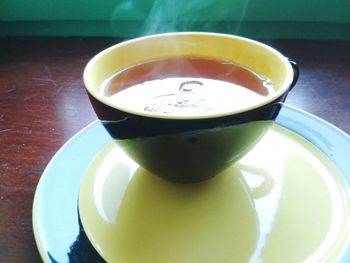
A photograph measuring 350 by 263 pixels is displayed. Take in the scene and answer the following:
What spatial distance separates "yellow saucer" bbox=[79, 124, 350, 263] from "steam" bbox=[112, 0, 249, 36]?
316mm

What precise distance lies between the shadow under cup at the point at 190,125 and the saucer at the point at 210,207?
3 centimetres

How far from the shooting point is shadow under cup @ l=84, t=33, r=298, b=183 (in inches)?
12.2

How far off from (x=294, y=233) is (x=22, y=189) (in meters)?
0.28

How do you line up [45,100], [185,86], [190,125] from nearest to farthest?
1. [190,125]
2. [185,86]
3. [45,100]

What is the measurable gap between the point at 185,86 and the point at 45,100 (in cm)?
31

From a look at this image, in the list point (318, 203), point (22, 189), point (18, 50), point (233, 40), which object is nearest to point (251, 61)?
point (233, 40)

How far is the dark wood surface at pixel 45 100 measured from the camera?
17.2 inches

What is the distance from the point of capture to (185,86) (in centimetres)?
41

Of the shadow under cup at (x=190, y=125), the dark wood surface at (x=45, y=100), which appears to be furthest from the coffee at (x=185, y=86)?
the dark wood surface at (x=45, y=100)

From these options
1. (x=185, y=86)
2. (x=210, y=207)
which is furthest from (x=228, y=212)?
(x=185, y=86)

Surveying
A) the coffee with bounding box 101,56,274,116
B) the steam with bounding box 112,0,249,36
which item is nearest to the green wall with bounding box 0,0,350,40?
the steam with bounding box 112,0,249,36

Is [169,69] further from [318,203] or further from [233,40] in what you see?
[318,203]

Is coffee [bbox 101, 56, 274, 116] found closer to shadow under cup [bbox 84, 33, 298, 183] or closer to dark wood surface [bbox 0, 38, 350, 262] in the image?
shadow under cup [bbox 84, 33, 298, 183]

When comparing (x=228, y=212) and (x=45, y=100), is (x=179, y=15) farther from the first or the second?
(x=228, y=212)
